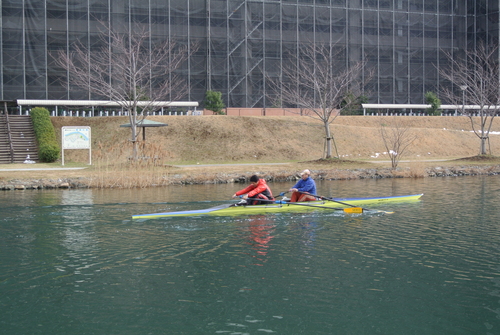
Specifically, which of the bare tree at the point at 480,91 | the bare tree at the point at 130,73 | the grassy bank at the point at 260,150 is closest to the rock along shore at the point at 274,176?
the grassy bank at the point at 260,150

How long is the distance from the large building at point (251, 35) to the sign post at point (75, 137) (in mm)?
21131

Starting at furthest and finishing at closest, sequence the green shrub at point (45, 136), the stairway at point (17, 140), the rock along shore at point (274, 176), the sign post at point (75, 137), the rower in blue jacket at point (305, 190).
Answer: the stairway at point (17, 140), the green shrub at point (45, 136), the sign post at point (75, 137), the rock along shore at point (274, 176), the rower in blue jacket at point (305, 190)

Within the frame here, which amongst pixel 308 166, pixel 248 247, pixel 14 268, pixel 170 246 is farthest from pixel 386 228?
pixel 308 166

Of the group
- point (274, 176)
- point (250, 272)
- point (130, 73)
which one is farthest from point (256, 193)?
point (130, 73)

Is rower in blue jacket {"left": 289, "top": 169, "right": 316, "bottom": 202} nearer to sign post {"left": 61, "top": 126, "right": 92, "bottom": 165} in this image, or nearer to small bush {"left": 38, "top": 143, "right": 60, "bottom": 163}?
sign post {"left": 61, "top": 126, "right": 92, "bottom": 165}

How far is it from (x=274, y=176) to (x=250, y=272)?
17445 mm

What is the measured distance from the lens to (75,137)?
3166 centimetres

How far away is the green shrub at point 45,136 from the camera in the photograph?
34125 mm

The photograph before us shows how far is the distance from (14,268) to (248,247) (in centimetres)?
470

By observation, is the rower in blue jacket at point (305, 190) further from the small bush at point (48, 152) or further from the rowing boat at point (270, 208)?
the small bush at point (48, 152)

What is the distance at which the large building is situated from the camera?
2050 inches

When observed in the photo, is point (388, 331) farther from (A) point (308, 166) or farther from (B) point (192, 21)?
(B) point (192, 21)

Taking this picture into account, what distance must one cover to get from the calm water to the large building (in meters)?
38.3

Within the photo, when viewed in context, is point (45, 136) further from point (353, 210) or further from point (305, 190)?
point (353, 210)
